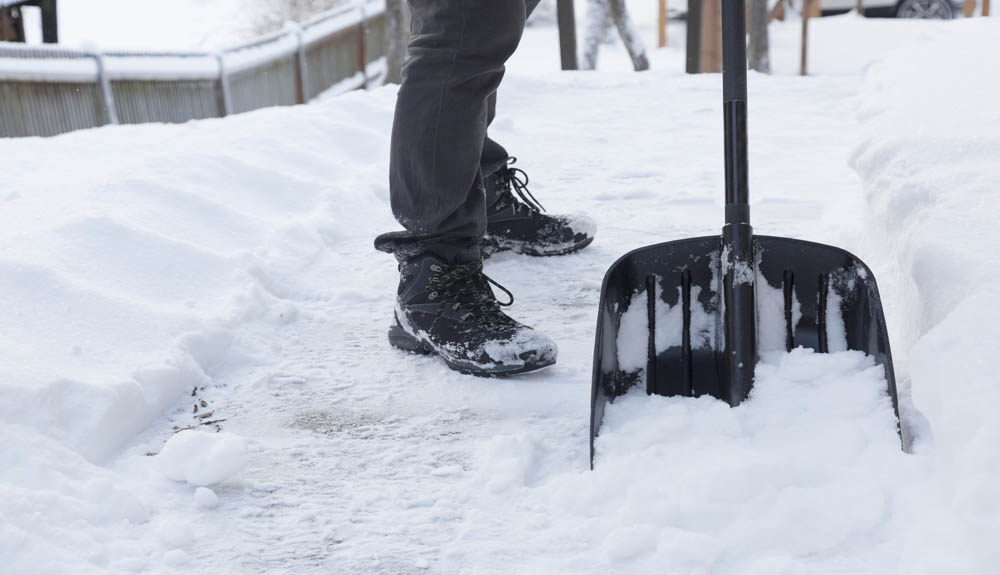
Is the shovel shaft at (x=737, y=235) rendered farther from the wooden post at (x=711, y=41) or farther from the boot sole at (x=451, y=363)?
the wooden post at (x=711, y=41)

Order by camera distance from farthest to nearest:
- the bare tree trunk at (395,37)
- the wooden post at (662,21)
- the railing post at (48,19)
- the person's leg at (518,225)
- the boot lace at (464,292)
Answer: the wooden post at (662,21) < the bare tree trunk at (395,37) < the railing post at (48,19) < the person's leg at (518,225) < the boot lace at (464,292)

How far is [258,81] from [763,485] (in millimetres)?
8374

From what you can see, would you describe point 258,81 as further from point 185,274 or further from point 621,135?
point 185,274

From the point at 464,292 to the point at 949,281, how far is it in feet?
2.80

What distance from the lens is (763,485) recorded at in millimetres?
1151

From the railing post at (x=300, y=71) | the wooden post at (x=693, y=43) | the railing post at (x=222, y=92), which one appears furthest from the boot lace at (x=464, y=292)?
the railing post at (x=300, y=71)

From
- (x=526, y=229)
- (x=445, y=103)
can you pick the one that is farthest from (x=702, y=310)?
(x=526, y=229)

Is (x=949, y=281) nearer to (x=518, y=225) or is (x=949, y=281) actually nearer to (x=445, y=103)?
(x=445, y=103)

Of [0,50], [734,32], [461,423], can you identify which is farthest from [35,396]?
[0,50]

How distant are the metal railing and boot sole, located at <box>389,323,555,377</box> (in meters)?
5.20

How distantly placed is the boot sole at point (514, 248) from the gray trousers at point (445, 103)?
0.60 meters

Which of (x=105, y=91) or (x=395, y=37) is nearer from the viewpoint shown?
(x=105, y=91)

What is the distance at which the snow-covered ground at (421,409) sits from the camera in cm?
110

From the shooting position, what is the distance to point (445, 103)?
170cm
